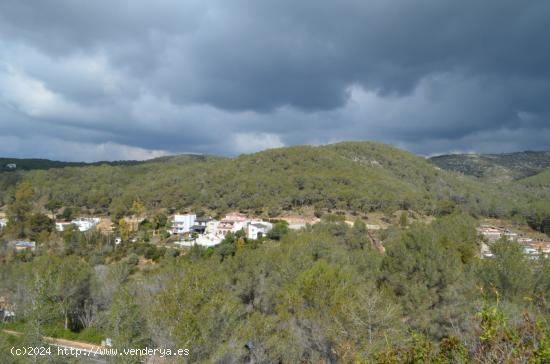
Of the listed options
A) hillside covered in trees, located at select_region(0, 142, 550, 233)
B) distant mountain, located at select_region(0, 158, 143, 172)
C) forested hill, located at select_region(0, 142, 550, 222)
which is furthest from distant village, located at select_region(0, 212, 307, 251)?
distant mountain, located at select_region(0, 158, 143, 172)

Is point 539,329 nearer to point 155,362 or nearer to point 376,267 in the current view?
point 155,362

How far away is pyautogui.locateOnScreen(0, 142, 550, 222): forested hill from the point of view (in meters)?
83.4

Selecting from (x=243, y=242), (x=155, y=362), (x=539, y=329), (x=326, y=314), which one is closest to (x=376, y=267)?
(x=326, y=314)

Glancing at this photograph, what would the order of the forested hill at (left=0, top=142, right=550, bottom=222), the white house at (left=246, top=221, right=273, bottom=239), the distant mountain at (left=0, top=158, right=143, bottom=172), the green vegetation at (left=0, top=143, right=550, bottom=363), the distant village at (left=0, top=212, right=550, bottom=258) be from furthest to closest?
the distant mountain at (left=0, top=158, right=143, bottom=172) → the forested hill at (left=0, top=142, right=550, bottom=222) → the white house at (left=246, top=221, right=273, bottom=239) → the distant village at (left=0, top=212, right=550, bottom=258) → the green vegetation at (left=0, top=143, right=550, bottom=363)

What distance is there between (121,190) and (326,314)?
101m

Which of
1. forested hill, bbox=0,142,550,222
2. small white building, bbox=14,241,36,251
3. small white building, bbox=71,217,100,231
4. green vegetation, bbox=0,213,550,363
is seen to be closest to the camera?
green vegetation, bbox=0,213,550,363

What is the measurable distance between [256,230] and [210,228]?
13128 mm

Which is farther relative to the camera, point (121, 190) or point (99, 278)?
point (121, 190)

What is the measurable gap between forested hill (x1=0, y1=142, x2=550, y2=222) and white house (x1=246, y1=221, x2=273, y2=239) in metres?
16.6

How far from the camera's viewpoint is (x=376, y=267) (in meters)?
25.5

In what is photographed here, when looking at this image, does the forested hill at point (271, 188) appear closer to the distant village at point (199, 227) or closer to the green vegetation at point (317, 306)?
the distant village at point (199, 227)

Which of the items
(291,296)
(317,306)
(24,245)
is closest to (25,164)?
(24,245)

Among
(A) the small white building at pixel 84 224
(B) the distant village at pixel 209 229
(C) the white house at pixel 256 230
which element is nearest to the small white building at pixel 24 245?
(B) the distant village at pixel 209 229

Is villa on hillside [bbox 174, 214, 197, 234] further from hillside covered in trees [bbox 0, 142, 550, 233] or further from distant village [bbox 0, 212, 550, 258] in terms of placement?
hillside covered in trees [bbox 0, 142, 550, 233]
